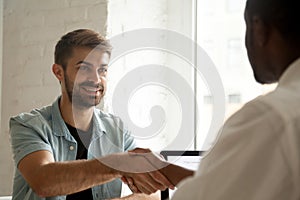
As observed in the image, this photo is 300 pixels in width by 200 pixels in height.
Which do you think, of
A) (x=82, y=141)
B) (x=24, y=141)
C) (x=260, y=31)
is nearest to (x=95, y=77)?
(x=82, y=141)

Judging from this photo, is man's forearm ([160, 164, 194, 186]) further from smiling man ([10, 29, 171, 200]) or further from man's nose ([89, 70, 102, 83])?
man's nose ([89, 70, 102, 83])

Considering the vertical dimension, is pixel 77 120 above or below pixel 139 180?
above

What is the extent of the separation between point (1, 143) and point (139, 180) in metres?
1.15

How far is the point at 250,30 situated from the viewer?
2.25 feet

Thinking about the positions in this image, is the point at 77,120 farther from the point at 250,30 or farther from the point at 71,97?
the point at 250,30

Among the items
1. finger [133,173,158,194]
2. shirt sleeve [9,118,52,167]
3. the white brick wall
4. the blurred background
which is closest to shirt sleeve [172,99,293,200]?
finger [133,173,158,194]

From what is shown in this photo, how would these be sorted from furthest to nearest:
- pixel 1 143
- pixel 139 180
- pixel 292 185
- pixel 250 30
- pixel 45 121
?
pixel 1 143 < pixel 45 121 < pixel 139 180 < pixel 250 30 < pixel 292 185

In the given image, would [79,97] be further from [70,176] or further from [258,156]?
[258,156]

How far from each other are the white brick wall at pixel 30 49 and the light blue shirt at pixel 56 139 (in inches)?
21.9

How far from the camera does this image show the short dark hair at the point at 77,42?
177 cm

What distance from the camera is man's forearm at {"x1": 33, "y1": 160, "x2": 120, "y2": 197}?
4.87ft

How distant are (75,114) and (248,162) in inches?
50.5

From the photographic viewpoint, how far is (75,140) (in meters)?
1.75

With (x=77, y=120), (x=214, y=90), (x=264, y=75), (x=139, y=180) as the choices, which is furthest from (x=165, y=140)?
(x=264, y=75)
